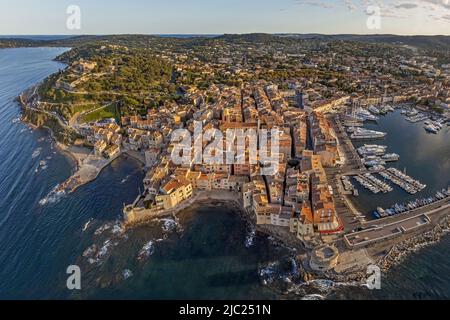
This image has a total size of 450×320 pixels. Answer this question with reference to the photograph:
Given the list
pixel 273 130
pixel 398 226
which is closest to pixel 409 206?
pixel 398 226

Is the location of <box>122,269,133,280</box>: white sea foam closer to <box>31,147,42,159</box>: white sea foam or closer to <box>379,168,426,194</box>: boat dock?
<box>379,168,426,194</box>: boat dock

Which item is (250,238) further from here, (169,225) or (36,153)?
(36,153)

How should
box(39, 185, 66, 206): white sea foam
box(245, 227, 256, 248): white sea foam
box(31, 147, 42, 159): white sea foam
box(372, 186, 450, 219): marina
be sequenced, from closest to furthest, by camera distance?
box(245, 227, 256, 248): white sea foam → box(372, 186, 450, 219): marina → box(39, 185, 66, 206): white sea foam → box(31, 147, 42, 159): white sea foam

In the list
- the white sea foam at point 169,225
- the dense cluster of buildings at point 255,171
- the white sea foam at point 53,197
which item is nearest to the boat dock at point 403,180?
the dense cluster of buildings at point 255,171

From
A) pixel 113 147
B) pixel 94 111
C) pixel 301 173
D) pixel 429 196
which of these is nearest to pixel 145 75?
pixel 94 111

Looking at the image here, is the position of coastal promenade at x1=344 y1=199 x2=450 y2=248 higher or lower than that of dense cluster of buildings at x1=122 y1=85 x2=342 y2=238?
lower

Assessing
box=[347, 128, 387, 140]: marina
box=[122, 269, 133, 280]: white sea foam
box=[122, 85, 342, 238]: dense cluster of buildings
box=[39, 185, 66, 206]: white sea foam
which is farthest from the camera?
box=[347, 128, 387, 140]: marina

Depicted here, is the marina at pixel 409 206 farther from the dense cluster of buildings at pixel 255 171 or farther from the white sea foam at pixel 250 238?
the white sea foam at pixel 250 238

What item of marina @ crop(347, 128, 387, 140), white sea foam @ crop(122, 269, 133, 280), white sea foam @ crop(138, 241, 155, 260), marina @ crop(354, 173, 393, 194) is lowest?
white sea foam @ crop(122, 269, 133, 280)

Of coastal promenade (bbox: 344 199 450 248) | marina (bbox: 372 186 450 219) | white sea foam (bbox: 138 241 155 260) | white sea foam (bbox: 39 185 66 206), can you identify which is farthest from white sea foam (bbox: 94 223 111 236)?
marina (bbox: 372 186 450 219)
